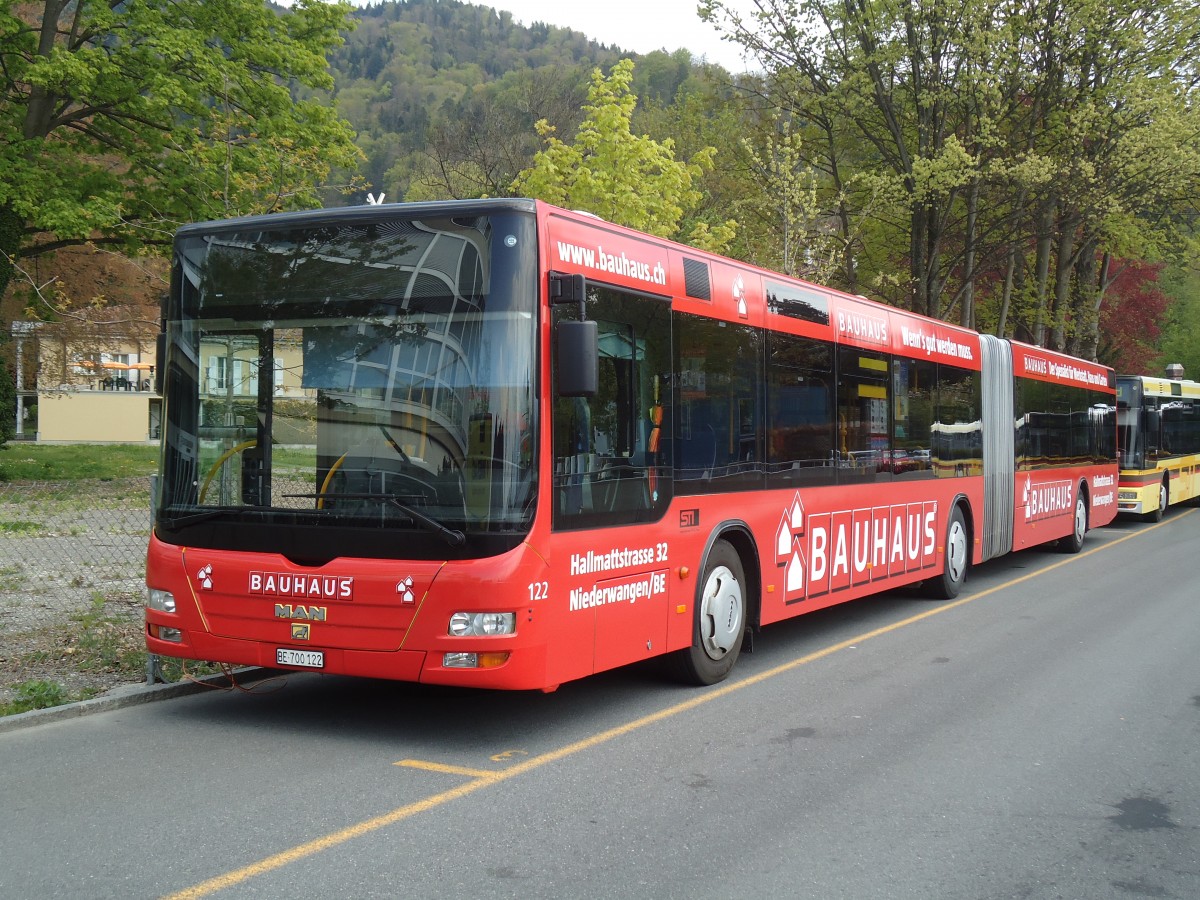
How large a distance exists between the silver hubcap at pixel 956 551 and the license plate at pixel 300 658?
8865 mm

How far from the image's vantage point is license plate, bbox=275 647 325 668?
6.64 m

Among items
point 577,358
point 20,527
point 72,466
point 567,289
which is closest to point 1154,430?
point 20,527

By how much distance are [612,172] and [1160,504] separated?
50.5 ft

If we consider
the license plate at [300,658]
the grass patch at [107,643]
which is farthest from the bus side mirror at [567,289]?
the grass patch at [107,643]

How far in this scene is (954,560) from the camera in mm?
13836

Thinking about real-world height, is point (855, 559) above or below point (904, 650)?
above

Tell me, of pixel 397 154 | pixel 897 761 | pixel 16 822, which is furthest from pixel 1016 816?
pixel 397 154

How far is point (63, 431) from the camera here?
6525cm

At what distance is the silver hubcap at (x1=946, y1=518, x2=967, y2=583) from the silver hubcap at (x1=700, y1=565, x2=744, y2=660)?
565 centimetres

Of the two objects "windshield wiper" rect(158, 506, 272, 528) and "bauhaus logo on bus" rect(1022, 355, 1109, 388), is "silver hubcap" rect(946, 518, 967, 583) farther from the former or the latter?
"windshield wiper" rect(158, 506, 272, 528)

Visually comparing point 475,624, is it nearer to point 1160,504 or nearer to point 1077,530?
point 1077,530

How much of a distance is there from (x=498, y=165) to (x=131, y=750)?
87.1 ft

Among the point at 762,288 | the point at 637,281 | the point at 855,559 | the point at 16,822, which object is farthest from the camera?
the point at 855,559

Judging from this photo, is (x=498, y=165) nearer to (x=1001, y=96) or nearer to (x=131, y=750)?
(x=1001, y=96)
